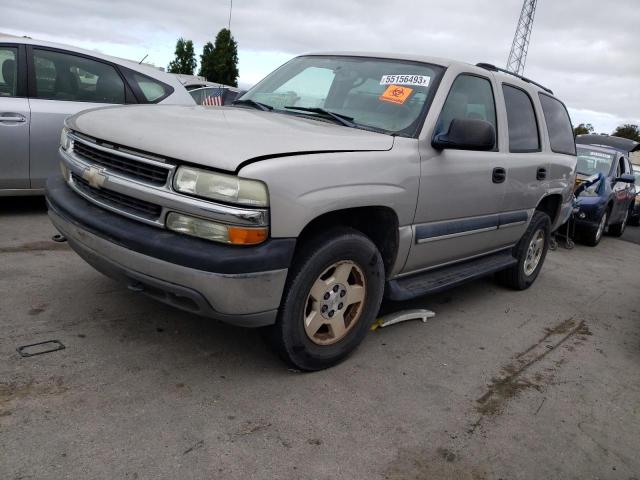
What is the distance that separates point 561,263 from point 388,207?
16.2 feet

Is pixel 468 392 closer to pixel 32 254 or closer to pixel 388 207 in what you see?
pixel 388 207

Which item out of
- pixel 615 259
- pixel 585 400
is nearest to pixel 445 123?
pixel 585 400

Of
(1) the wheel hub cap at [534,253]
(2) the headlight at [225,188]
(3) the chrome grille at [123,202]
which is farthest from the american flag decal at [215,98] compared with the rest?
(2) the headlight at [225,188]

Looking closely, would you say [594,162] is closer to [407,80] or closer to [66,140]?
[407,80]

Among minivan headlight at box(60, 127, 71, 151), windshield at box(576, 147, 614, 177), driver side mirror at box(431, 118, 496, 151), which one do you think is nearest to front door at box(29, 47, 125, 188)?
minivan headlight at box(60, 127, 71, 151)

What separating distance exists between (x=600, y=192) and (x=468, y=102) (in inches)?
245

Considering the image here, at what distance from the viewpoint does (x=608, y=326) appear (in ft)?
15.8

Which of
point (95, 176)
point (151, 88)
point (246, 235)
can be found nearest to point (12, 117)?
point (151, 88)

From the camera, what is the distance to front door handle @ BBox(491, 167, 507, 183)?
160 inches

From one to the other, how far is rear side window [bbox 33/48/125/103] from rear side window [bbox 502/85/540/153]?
12.2 ft

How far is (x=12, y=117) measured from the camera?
5.03 meters

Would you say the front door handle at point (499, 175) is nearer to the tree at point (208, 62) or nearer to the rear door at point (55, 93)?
the rear door at point (55, 93)

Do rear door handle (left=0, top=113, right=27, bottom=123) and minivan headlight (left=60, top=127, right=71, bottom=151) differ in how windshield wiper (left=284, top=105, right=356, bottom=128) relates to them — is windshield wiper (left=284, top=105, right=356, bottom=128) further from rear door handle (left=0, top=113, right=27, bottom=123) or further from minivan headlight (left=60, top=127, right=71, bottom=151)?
rear door handle (left=0, top=113, right=27, bottom=123)

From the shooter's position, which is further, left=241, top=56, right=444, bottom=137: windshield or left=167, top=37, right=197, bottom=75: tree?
left=167, top=37, right=197, bottom=75: tree
